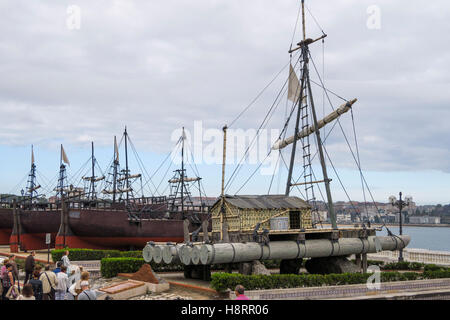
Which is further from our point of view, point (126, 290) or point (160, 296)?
point (160, 296)

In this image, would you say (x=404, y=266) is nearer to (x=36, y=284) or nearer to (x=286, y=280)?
(x=286, y=280)

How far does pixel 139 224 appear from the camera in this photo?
45.6m

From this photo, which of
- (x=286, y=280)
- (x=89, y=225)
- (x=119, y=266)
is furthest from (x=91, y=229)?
(x=286, y=280)

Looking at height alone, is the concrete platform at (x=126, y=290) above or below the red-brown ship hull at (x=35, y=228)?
below

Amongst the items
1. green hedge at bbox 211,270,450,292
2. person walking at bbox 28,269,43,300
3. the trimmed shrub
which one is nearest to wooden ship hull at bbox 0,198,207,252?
the trimmed shrub

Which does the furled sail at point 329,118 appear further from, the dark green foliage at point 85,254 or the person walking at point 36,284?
the person walking at point 36,284

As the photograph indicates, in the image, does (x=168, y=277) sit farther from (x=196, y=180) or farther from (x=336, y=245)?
(x=196, y=180)

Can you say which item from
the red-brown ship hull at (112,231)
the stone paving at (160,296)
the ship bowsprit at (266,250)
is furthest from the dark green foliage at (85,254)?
the stone paving at (160,296)

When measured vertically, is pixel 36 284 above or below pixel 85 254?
above

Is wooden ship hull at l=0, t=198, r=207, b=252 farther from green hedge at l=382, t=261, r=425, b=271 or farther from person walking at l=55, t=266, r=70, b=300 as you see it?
person walking at l=55, t=266, r=70, b=300

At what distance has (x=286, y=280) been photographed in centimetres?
2142

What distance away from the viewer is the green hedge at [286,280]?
800 inches
